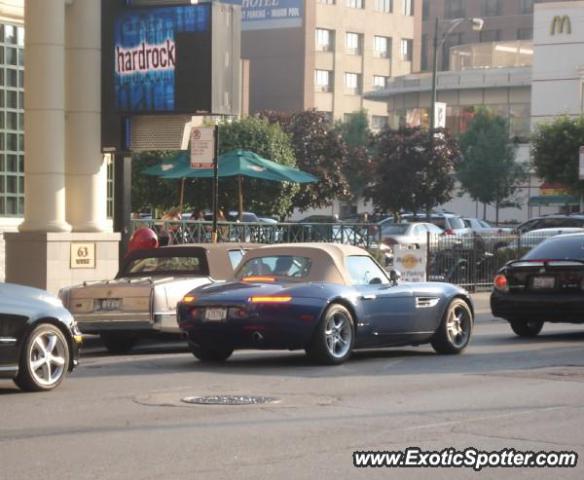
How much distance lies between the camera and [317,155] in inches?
2090

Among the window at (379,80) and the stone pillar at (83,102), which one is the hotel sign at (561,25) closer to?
the window at (379,80)

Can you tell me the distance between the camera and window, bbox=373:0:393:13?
347 feet

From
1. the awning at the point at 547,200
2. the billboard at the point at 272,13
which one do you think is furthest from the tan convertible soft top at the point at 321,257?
the billboard at the point at 272,13

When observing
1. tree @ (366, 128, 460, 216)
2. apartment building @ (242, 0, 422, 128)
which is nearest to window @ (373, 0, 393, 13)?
apartment building @ (242, 0, 422, 128)

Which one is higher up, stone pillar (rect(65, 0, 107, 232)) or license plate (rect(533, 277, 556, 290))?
stone pillar (rect(65, 0, 107, 232))

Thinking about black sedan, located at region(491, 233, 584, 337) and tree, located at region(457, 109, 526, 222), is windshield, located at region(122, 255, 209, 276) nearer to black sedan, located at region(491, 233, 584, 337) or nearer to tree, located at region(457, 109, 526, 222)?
→ black sedan, located at region(491, 233, 584, 337)

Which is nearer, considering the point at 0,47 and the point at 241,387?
the point at 241,387

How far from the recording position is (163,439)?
973cm

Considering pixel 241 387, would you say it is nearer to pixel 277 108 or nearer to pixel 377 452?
pixel 377 452

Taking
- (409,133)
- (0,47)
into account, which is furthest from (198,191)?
(409,133)

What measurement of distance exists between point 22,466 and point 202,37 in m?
14.2

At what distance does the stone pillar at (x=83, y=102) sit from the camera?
23094mm

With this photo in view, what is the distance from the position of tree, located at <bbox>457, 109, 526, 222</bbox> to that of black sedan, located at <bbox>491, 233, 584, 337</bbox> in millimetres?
53952

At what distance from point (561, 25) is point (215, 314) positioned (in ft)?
211
